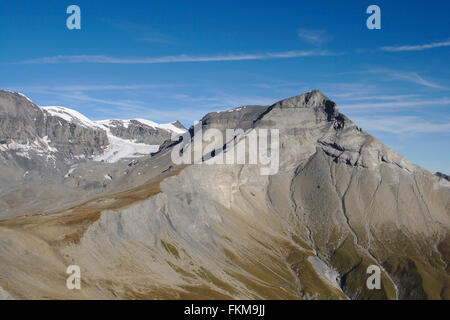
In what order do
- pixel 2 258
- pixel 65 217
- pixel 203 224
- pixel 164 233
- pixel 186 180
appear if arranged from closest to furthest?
pixel 2 258
pixel 65 217
pixel 164 233
pixel 203 224
pixel 186 180

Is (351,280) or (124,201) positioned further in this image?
(351,280)

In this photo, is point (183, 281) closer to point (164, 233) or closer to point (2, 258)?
point (164, 233)

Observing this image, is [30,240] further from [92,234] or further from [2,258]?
[92,234]

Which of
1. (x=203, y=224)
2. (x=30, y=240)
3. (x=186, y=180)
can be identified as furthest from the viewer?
(x=186, y=180)

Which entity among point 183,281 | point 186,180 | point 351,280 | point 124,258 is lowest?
point 351,280

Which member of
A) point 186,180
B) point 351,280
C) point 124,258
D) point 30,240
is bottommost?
point 351,280

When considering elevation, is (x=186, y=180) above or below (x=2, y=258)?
above
